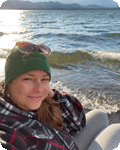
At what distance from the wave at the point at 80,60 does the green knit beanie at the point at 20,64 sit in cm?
613

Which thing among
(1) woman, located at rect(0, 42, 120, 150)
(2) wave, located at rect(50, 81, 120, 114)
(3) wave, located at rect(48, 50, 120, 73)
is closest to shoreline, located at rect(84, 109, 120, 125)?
(2) wave, located at rect(50, 81, 120, 114)

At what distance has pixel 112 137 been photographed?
6.40 ft

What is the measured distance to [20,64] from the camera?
4.72ft

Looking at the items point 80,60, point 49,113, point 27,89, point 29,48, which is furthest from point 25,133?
point 80,60

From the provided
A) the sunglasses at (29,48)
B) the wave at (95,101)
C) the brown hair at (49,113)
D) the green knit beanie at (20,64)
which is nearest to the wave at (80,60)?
the wave at (95,101)

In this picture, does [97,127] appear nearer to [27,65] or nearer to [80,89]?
[27,65]

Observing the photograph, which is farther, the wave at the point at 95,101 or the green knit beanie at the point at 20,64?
the wave at the point at 95,101

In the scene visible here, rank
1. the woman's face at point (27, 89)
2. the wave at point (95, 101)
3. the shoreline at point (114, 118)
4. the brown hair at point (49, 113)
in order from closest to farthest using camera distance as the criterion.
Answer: the woman's face at point (27, 89), the brown hair at point (49, 113), the shoreline at point (114, 118), the wave at point (95, 101)

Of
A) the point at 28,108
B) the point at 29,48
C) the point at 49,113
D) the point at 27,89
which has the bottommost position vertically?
the point at 49,113

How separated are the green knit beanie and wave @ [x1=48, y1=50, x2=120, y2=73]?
241 inches

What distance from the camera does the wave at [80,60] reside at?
8.17 meters

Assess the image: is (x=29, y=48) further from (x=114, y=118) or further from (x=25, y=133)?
(x=114, y=118)

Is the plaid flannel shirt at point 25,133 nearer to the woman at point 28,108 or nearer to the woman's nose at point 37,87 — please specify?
the woman at point 28,108

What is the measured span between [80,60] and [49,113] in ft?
25.2
